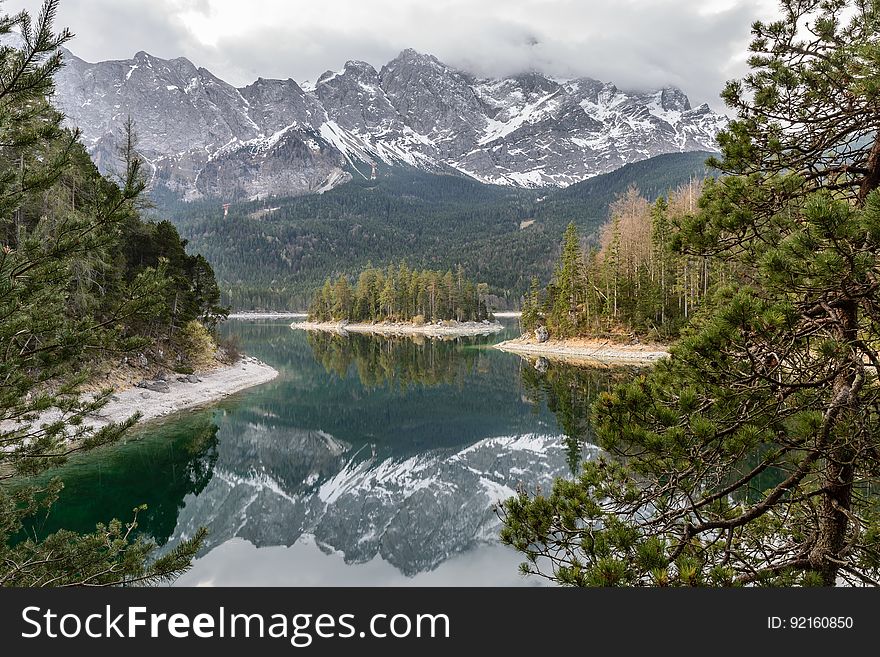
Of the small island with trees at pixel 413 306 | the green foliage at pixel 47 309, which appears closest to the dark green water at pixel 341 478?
the green foliage at pixel 47 309

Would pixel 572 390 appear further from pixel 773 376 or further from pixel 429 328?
pixel 429 328

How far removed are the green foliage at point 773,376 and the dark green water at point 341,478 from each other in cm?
831

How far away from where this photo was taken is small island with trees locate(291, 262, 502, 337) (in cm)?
9081

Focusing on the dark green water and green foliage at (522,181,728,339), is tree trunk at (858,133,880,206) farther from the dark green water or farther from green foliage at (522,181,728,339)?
green foliage at (522,181,728,339)

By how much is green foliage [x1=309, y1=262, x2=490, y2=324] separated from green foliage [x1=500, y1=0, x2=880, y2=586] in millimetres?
84775

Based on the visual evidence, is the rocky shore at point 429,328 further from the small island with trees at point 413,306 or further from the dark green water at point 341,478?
the dark green water at point 341,478

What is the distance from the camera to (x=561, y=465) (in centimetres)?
1872

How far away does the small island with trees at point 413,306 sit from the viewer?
90.8m

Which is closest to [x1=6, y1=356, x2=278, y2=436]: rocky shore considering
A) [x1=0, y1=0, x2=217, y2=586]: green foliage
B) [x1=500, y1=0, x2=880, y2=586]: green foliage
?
[x1=0, y1=0, x2=217, y2=586]: green foliage

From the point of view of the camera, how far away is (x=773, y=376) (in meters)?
4.05

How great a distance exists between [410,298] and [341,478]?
7610 cm

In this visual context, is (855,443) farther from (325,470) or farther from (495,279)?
(495,279)

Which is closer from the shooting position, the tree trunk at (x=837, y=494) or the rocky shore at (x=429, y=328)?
the tree trunk at (x=837, y=494)
